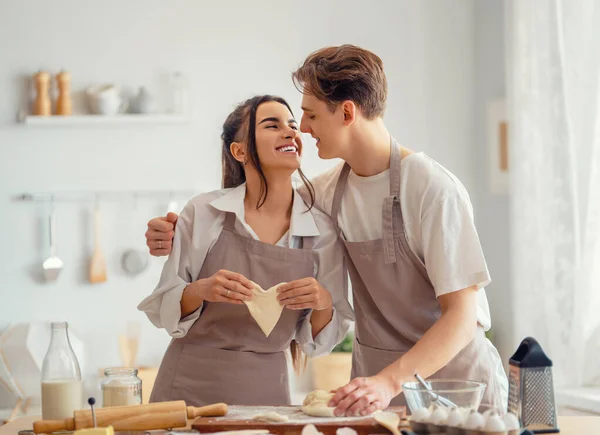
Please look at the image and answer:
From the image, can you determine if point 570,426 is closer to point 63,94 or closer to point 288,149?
point 288,149

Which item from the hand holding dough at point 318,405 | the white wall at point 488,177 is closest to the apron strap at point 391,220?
the hand holding dough at point 318,405

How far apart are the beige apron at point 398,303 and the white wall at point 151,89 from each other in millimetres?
Result: 2517

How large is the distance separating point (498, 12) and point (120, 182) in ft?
7.25

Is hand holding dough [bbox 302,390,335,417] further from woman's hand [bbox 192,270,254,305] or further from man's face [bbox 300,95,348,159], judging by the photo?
man's face [bbox 300,95,348,159]

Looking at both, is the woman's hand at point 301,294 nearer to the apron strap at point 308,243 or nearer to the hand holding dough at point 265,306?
the hand holding dough at point 265,306

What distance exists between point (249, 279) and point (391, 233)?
0.43 meters

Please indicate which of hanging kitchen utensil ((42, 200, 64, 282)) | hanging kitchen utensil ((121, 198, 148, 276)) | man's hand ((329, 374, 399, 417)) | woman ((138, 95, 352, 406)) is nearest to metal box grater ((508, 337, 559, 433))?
man's hand ((329, 374, 399, 417))

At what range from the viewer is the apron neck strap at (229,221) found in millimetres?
2320

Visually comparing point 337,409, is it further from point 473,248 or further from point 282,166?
point 282,166

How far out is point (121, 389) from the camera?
1.80 m

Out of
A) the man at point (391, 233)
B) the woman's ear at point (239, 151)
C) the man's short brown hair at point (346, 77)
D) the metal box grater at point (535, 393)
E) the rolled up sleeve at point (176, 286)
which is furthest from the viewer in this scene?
the woman's ear at point (239, 151)

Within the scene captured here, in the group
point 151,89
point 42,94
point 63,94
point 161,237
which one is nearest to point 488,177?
point 151,89

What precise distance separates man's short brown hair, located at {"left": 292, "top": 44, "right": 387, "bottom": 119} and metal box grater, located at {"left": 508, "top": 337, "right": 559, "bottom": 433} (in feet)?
2.60

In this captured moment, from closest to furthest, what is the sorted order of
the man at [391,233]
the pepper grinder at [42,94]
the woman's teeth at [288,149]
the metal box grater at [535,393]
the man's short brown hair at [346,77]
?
1. the metal box grater at [535,393]
2. the man at [391,233]
3. the man's short brown hair at [346,77]
4. the woman's teeth at [288,149]
5. the pepper grinder at [42,94]
